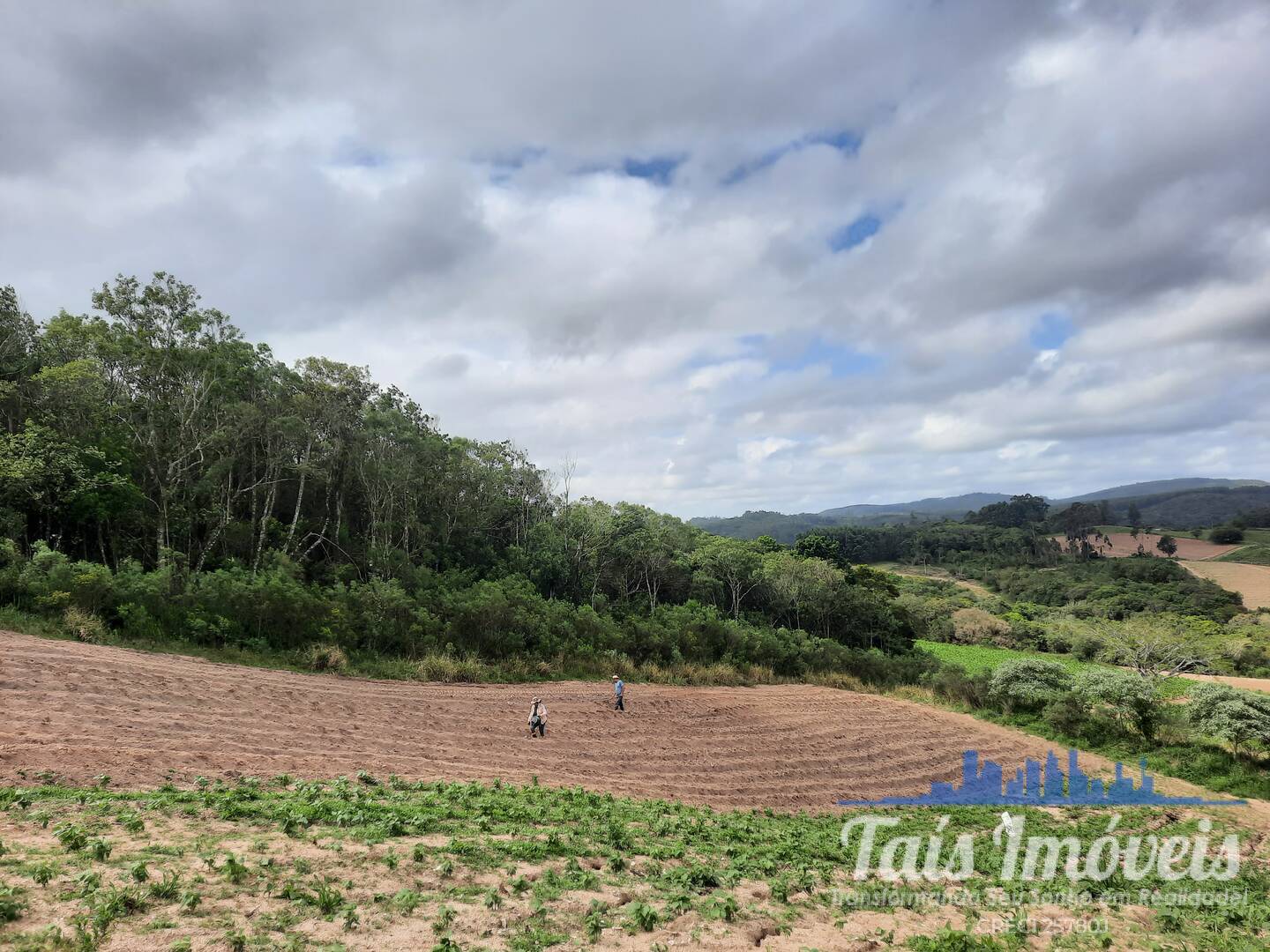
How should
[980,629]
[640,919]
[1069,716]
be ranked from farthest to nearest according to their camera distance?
[980,629] → [1069,716] → [640,919]

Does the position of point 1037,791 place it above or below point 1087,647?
above

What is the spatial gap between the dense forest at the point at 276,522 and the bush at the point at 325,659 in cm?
75

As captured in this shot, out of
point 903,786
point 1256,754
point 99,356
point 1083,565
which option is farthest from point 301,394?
point 1083,565

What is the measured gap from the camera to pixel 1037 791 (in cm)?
1608

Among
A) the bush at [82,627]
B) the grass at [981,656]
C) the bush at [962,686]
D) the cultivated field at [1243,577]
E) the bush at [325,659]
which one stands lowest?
the cultivated field at [1243,577]

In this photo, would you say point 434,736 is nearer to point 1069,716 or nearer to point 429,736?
point 429,736

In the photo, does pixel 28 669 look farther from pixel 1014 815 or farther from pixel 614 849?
pixel 1014 815

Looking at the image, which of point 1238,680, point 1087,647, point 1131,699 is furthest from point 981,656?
point 1131,699

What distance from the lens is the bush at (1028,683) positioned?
2339cm

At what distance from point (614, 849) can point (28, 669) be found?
13.0 m

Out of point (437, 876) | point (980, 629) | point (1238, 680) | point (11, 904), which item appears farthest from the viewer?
point (980, 629)

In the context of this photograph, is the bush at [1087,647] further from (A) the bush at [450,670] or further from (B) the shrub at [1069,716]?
(A) the bush at [450,670]

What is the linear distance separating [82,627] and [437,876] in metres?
16.9

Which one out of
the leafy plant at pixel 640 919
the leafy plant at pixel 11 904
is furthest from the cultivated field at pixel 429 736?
the leafy plant at pixel 640 919
